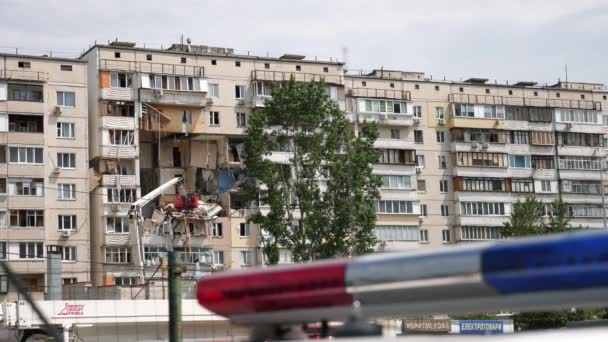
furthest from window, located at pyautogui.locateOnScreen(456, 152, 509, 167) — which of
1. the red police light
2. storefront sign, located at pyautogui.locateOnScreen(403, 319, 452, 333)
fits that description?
the red police light

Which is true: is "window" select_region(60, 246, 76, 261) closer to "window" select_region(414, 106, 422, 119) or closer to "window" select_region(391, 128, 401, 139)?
"window" select_region(391, 128, 401, 139)

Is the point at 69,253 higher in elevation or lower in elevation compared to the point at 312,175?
lower

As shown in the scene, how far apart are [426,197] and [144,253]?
90.2ft

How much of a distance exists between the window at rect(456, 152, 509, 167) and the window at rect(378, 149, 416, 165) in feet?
14.6

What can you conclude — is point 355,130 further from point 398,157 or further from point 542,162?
point 542,162

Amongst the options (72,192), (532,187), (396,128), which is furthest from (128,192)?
(532,187)

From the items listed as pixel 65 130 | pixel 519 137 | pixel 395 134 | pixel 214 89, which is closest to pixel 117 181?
pixel 65 130

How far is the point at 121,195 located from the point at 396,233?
22.1 metres

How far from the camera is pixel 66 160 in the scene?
8888 centimetres

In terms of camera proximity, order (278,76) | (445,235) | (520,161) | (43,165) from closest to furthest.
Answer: (43,165) → (278,76) → (445,235) → (520,161)

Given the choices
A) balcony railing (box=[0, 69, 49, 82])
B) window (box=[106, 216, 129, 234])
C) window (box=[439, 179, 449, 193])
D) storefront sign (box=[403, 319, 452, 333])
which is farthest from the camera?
window (box=[439, 179, 449, 193])

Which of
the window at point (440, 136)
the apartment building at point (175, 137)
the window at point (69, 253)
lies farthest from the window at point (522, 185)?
the window at point (69, 253)

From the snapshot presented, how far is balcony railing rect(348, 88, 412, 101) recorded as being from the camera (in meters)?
101

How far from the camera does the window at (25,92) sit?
85938 millimetres
